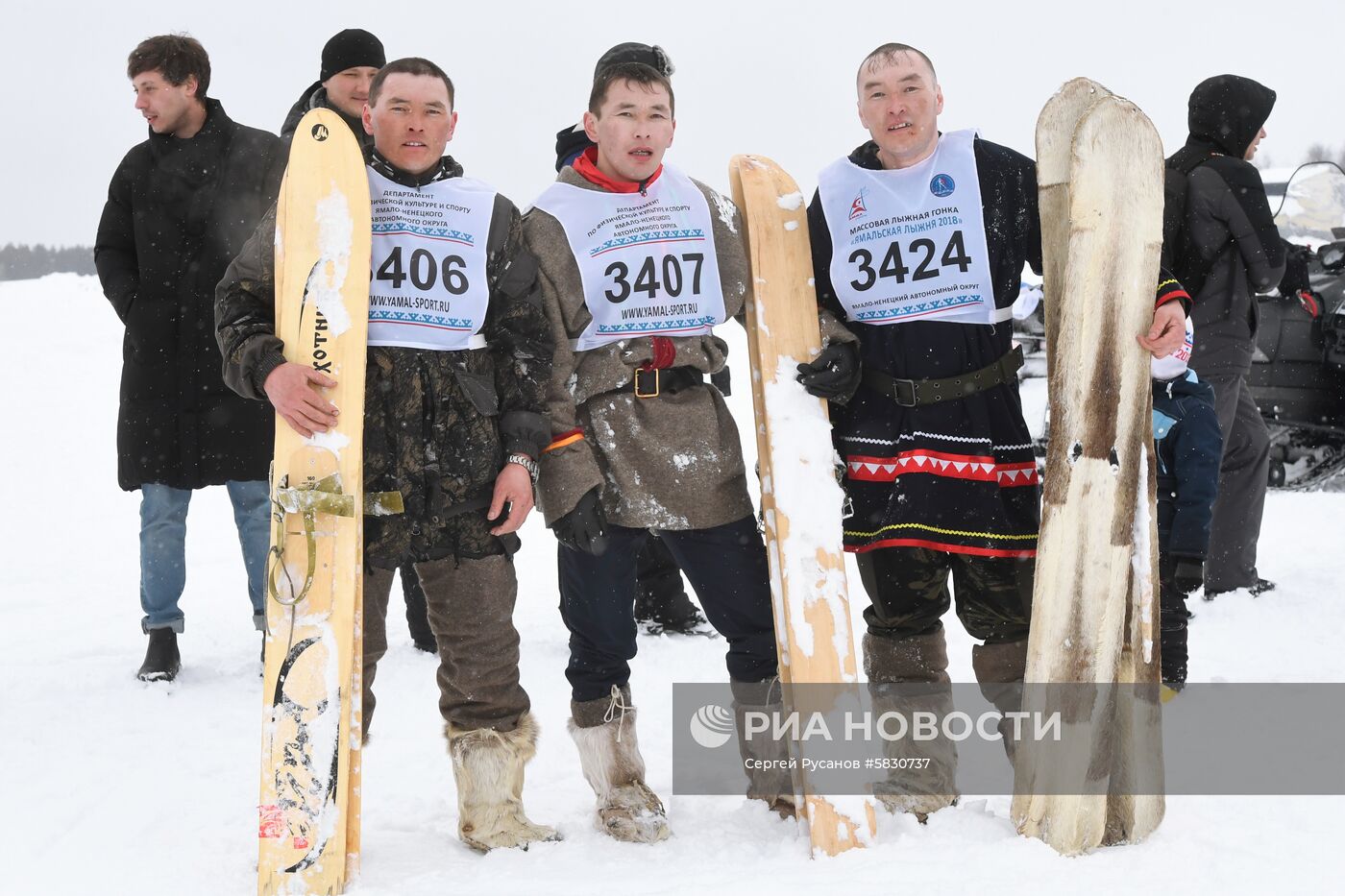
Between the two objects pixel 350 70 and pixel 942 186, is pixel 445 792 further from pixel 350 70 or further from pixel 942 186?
pixel 350 70

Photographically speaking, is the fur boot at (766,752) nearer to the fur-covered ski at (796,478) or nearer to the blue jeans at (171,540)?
the fur-covered ski at (796,478)

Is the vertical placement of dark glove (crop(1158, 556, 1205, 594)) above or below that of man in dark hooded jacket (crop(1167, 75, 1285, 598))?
below

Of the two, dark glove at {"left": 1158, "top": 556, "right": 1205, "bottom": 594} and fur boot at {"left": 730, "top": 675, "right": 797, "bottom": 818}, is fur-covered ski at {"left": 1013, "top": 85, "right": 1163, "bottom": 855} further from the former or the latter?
dark glove at {"left": 1158, "top": 556, "right": 1205, "bottom": 594}

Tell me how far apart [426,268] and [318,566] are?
0.72 meters

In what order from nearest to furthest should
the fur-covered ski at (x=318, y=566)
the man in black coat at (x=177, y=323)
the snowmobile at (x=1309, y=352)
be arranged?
the fur-covered ski at (x=318, y=566) → the man in black coat at (x=177, y=323) → the snowmobile at (x=1309, y=352)

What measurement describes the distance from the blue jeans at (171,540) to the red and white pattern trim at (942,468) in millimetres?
A: 2436

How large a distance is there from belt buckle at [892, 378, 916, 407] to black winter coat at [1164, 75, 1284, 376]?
227 centimetres

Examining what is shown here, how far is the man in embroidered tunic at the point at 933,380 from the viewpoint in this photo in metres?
2.69

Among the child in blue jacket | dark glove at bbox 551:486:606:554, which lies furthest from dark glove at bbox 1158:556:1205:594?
dark glove at bbox 551:486:606:554

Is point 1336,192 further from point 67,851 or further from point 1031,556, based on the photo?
point 67,851

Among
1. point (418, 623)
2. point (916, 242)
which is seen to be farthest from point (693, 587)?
point (418, 623)

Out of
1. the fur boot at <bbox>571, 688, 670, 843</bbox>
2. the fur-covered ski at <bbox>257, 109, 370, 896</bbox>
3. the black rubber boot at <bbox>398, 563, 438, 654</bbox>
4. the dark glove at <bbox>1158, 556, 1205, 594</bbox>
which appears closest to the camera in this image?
the fur-covered ski at <bbox>257, 109, 370, 896</bbox>

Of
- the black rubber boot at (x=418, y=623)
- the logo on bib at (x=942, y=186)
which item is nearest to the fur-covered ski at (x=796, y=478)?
the logo on bib at (x=942, y=186)

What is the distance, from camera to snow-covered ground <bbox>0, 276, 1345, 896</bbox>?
2430 mm
